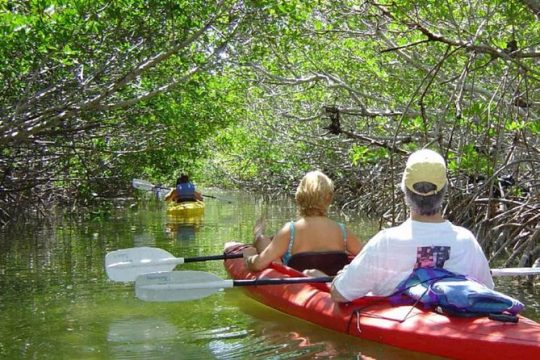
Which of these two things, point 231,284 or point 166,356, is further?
point 231,284

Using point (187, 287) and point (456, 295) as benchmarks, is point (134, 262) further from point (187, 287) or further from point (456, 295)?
point (456, 295)

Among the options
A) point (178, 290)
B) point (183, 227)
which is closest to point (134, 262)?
point (178, 290)

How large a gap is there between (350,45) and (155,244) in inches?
141

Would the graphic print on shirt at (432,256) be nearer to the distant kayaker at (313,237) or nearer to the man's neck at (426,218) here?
the man's neck at (426,218)

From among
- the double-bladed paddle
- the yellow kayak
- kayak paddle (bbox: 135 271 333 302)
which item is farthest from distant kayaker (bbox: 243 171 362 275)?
the yellow kayak

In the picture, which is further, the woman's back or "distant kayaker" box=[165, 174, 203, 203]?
"distant kayaker" box=[165, 174, 203, 203]

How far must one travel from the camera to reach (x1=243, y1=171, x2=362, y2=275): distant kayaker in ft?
15.9

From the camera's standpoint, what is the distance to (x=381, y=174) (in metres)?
14.4

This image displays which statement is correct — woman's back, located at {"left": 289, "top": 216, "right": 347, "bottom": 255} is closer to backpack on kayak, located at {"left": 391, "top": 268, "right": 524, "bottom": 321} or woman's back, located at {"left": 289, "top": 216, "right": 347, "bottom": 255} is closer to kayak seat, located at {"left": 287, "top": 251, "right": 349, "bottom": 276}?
kayak seat, located at {"left": 287, "top": 251, "right": 349, "bottom": 276}

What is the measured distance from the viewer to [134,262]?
5707mm

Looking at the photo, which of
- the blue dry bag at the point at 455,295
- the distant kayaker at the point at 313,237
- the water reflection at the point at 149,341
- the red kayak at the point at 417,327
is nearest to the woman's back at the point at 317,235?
the distant kayaker at the point at 313,237

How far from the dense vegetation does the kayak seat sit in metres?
0.80

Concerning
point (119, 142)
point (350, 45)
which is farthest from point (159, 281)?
point (119, 142)

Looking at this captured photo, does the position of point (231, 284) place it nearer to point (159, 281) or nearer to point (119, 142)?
point (159, 281)
